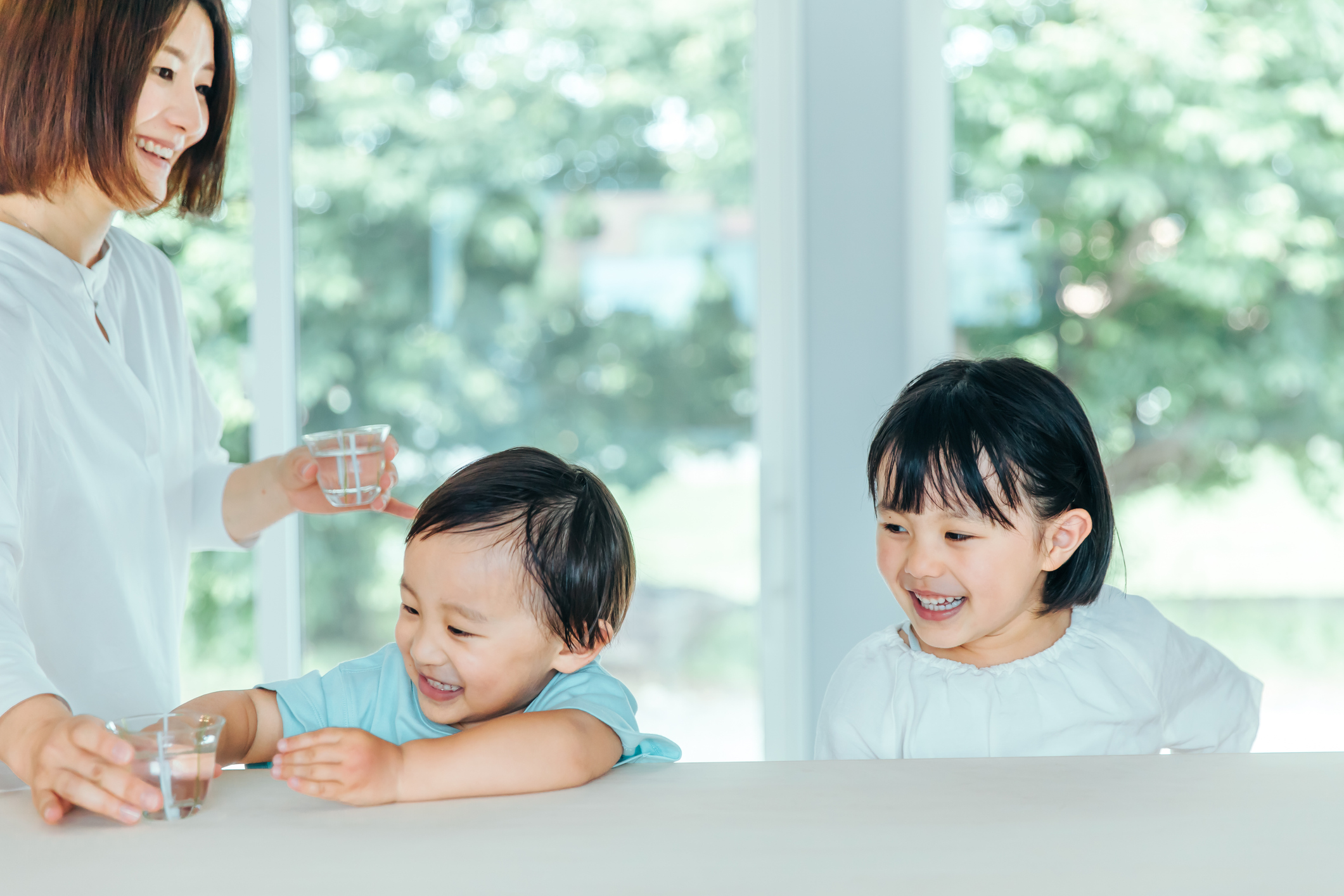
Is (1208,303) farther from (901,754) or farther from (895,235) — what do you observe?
(901,754)

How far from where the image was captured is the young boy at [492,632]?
905 millimetres

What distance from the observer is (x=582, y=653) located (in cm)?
95

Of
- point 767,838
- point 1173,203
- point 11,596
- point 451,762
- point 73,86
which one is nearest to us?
point 767,838

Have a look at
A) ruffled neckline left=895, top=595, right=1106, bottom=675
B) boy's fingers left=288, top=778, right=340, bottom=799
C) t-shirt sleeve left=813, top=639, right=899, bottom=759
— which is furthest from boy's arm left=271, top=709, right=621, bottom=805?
ruffled neckline left=895, top=595, right=1106, bottom=675

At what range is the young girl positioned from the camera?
1.08 metres

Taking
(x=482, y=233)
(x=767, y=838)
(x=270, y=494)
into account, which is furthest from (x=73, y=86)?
(x=482, y=233)

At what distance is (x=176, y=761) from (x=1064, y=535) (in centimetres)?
89

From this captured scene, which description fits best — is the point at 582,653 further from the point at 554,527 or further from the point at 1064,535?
the point at 1064,535

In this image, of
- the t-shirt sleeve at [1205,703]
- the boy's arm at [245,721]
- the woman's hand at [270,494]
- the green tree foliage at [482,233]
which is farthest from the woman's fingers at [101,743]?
the green tree foliage at [482,233]

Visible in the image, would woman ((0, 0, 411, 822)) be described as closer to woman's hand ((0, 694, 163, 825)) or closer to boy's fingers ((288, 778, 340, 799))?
woman's hand ((0, 694, 163, 825))

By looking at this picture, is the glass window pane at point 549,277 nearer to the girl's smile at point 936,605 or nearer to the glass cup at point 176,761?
the girl's smile at point 936,605

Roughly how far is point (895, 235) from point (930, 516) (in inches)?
43.3

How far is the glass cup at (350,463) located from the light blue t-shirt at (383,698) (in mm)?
195

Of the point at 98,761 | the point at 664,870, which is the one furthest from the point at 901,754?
the point at 98,761
